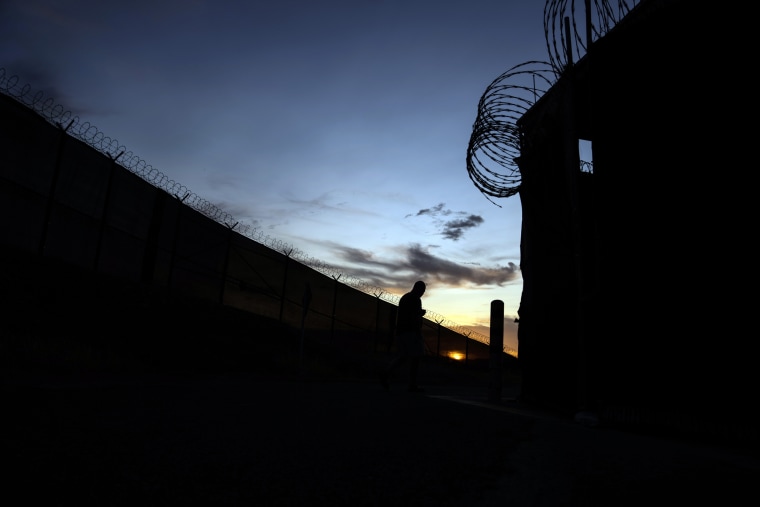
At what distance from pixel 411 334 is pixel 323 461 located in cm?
599

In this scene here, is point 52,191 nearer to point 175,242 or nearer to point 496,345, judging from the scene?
point 175,242

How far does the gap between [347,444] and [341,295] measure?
20132mm

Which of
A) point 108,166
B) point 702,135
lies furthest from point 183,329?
point 702,135

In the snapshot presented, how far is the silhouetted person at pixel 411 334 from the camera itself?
818 centimetres

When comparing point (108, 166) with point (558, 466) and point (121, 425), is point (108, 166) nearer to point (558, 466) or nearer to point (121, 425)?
point (121, 425)

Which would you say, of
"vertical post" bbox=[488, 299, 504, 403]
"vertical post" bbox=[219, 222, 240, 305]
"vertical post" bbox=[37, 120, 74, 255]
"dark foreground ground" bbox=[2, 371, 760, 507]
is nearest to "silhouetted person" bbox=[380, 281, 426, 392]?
"vertical post" bbox=[488, 299, 504, 403]

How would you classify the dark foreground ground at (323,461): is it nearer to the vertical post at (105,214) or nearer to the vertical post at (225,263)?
the vertical post at (105,214)

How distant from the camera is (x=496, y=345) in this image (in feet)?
23.7

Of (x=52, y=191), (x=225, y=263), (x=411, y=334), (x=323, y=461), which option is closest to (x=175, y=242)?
(x=225, y=263)

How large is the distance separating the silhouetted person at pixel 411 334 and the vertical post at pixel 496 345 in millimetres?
1245

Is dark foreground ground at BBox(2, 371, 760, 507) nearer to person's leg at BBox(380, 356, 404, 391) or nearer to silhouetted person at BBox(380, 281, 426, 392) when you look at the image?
person's leg at BBox(380, 356, 404, 391)

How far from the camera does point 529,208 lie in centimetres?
803

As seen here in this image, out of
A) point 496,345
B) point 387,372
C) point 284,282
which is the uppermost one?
point 284,282

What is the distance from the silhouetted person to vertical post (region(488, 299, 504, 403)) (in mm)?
1245
